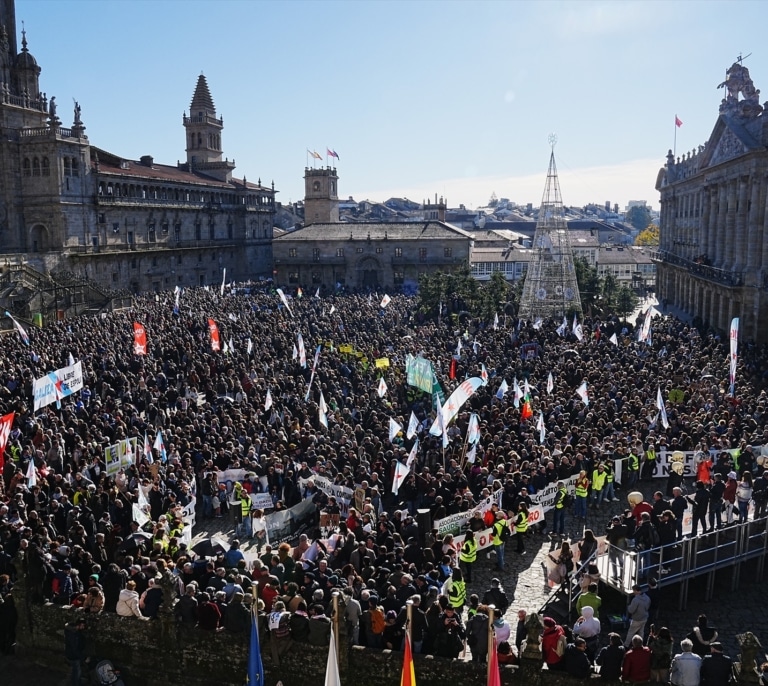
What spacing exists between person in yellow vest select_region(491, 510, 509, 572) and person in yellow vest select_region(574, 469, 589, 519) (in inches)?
102

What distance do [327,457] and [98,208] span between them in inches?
1873

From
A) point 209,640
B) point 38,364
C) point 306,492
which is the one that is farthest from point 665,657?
point 38,364

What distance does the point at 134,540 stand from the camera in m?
14.9

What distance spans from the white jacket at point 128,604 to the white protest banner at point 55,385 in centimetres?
1071

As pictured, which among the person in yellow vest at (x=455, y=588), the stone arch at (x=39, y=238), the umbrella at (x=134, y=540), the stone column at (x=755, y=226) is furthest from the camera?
the stone arch at (x=39, y=238)

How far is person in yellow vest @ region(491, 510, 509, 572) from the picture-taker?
53.1 feet

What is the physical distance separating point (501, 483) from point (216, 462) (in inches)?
293

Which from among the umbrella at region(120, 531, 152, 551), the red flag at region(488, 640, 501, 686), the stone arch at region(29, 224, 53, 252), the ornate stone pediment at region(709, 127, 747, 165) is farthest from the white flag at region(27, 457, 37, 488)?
the stone arch at region(29, 224, 53, 252)

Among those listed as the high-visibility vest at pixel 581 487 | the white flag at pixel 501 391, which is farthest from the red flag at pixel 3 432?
the white flag at pixel 501 391

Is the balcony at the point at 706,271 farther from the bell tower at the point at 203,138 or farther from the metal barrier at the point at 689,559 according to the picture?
the bell tower at the point at 203,138

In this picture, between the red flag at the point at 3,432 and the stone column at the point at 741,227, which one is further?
the stone column at the point at 741,227

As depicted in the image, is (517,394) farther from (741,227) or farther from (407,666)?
(741,227)

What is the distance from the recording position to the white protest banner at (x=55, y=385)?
22016mm

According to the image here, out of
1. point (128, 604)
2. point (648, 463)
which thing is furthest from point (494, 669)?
point (648, 463)
